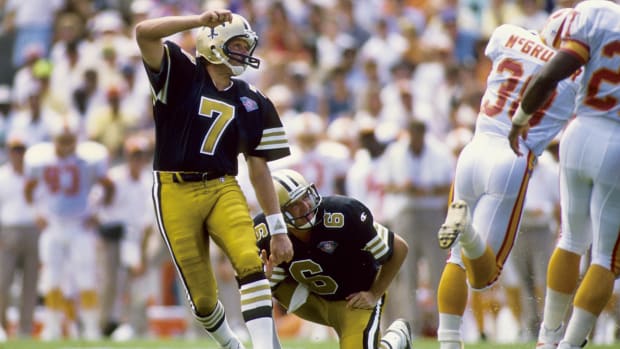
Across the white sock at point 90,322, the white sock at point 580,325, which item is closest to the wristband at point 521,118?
the white sock at point 580,325

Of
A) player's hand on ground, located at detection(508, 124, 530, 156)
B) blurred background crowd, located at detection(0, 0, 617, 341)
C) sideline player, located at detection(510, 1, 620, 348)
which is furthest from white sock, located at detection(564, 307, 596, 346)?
blurred background crowd, located at detection(0, 0, 617, 341)

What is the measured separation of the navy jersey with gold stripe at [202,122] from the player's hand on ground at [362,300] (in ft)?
3.26

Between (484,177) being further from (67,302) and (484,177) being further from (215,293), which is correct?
(67,302)

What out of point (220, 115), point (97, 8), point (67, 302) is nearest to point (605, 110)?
point (220, 115)

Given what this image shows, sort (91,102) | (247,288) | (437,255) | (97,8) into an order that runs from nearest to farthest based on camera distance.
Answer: (247,288) → (437,255) → (91,102) → (97,8)

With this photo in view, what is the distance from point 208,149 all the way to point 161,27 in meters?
0.72

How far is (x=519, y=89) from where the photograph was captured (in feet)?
23.7

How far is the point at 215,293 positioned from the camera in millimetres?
7125

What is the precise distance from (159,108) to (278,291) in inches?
52.0

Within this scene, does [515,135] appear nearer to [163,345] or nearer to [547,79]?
[547,79]

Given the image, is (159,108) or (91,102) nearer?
(159,108)

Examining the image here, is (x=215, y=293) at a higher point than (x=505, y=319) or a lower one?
higher

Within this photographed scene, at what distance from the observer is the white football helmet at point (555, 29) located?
22.3ft

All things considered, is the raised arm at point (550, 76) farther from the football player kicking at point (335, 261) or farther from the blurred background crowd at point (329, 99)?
the blurred background crowd at point (329, 99)
